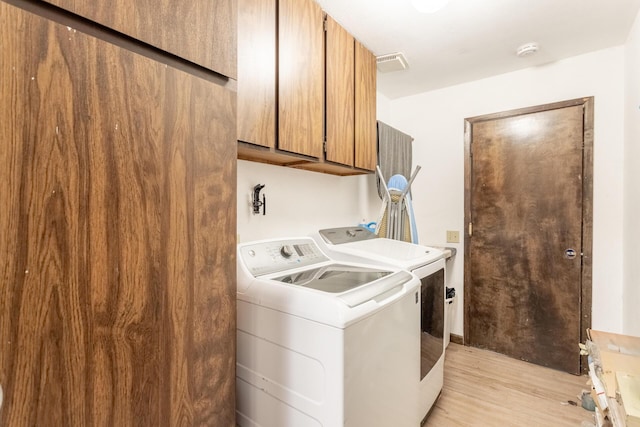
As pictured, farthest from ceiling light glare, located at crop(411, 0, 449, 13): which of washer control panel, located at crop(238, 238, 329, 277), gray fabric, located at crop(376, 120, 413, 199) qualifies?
washer control panel, located at crop(238, 238, 329, 277)

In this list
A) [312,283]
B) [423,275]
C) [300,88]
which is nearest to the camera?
[312,283]

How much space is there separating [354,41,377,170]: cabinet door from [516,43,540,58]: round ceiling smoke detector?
3.39 ft

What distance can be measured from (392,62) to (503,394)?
2.47 meters

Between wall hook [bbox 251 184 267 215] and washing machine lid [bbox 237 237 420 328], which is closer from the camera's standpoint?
washing machine lid [bbox 237 237 420 328]

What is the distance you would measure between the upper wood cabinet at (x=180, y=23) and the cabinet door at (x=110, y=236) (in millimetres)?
48

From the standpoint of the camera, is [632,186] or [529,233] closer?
[632,186]

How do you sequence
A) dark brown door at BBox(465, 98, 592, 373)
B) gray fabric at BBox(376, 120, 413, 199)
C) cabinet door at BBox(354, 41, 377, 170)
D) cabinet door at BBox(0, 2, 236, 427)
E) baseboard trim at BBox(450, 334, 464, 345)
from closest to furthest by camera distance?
cabinet door at BBox(0, 2, 236, 427), cabinet door at BBox(354, 41, 377, 170), dark brown door at BBox(465, 98, 592, 373), gray fabric at BBox(376, 120, 413, 199), baseboard trim at BBox(450, 334, 464, 345)

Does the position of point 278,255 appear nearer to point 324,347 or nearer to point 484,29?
point 324,347

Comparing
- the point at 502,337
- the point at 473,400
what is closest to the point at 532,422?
the point at 473,400

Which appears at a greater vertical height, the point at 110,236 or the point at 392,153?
the point at 392,153

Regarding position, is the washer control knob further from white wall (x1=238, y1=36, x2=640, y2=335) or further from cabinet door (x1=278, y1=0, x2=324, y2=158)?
cabinet door (x1=278, y1=0, x2=324, y2=158)

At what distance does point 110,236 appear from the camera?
0.58 m

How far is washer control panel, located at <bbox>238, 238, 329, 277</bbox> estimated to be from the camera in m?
1.41

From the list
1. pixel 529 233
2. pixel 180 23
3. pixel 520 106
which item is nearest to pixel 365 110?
pixel 520 106
